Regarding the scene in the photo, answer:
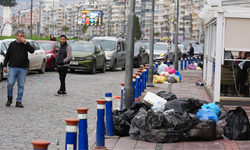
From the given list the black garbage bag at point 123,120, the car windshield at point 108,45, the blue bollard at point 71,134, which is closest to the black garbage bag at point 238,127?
the black garbage bag at point 123,120

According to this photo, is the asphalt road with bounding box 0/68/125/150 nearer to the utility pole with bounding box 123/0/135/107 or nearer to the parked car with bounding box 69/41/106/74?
the utility pole with bounding box 123/0/135/107

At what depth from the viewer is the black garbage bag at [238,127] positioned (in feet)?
24.4

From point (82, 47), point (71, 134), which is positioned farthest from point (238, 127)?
point (82, 47)

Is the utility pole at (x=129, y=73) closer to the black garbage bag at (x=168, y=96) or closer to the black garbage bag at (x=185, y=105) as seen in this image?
the black garbage bag at (x=168, y=96)

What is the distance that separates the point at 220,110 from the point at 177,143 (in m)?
1.81

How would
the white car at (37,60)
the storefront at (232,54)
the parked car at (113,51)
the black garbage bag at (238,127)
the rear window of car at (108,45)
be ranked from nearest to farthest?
1. the black garbage bag at (238,127)
2. the storefront at (232,54)
3. the white car at (37,60)
4. the parked car at (113,51)
5. the rear window of car at (108,45)

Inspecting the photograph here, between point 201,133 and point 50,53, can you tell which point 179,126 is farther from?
point 50,53

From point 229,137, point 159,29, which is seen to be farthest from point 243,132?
point 159,29

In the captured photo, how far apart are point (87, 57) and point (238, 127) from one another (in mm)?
15302

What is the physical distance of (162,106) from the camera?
8.43 meters

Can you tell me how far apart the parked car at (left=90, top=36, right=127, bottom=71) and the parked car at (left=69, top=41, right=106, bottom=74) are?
3.12 ft

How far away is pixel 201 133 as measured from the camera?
7312 millimetres

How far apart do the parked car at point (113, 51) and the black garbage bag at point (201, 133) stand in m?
18.1

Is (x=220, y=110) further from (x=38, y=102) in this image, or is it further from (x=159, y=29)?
(x=159, y=29)
